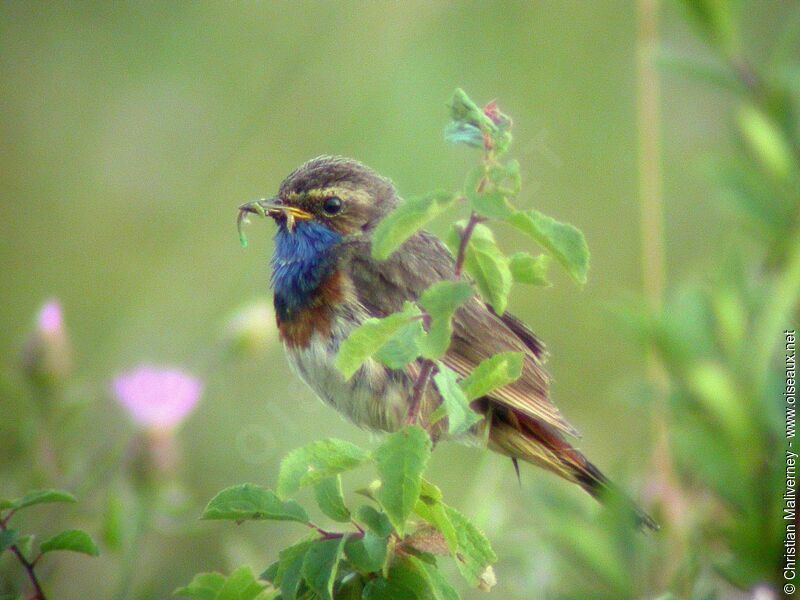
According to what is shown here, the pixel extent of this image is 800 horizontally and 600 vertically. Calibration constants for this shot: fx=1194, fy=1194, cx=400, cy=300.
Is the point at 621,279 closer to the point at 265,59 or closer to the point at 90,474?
the point at 265,59

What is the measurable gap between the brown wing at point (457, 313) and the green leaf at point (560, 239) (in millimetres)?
1241

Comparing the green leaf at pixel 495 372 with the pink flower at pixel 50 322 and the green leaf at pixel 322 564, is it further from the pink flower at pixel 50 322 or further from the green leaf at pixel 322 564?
the pink flower at pixel 50 322

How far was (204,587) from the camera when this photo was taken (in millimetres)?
1660

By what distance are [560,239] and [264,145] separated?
3762 mm

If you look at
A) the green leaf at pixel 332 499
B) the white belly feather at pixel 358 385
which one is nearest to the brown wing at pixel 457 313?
the white belly feather at pixel 358 385

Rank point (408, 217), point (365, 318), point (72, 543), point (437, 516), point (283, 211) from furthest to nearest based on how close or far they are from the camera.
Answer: point (283, 211) < point (365, 318) < point (72, 543) < point (437, 516) < point (408, 217)

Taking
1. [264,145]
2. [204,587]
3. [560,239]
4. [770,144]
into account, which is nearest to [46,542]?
[204,587]

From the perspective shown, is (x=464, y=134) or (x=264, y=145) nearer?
(x=464, y=134)

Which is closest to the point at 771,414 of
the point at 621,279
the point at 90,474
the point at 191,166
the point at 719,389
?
the point at 719,389

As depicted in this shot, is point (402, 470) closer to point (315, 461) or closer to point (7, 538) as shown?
point (315, 461)

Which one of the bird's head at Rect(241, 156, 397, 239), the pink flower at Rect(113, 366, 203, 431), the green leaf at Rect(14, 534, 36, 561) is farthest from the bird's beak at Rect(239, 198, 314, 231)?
the green leaf at Rect(14, 534, 36, 561)

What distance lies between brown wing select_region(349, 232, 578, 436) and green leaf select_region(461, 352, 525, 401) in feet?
3.79

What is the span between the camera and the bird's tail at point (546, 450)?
9.24ft

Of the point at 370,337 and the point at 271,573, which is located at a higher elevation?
the point at 370,337
